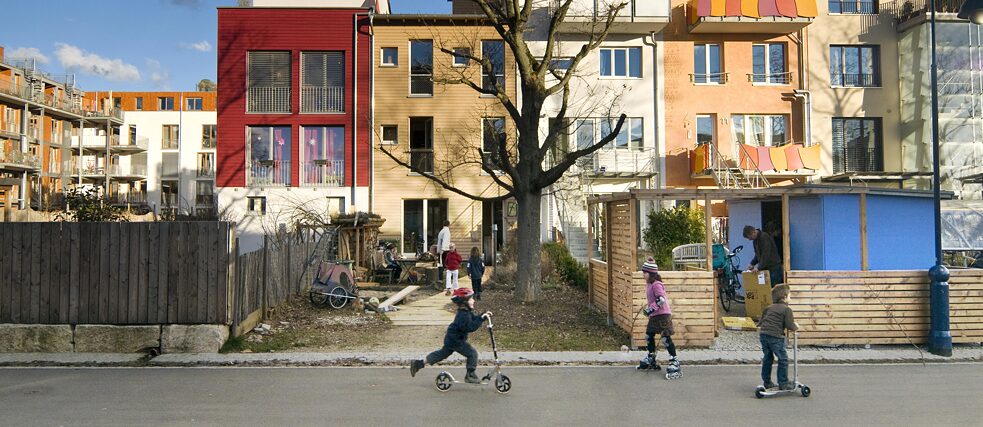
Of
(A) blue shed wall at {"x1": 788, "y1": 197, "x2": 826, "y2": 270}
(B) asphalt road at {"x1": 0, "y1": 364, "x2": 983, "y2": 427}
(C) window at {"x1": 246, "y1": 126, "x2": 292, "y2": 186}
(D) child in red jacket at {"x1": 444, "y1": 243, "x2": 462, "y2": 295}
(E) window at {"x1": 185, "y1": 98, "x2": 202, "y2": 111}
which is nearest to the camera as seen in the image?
(B) asphalt road at {"x1": 0, "y1": 364, "x2": 983, "y2": 427}

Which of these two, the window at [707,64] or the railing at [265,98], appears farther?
the window at [707,64]

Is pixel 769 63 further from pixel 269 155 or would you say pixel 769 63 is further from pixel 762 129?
pixel 269 155

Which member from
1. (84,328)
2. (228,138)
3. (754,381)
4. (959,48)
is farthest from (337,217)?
(959,48)

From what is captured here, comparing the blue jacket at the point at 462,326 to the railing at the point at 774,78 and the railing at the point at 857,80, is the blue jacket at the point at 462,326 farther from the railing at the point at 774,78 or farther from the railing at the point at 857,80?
the railing at the point at 857,80

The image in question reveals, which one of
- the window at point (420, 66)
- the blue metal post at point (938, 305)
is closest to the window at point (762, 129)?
the window at point (420, 66)

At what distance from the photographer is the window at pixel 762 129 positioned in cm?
2834

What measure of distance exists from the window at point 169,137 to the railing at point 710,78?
5219 cm

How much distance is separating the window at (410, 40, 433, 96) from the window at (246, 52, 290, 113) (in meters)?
5.16

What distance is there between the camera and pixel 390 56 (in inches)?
1104

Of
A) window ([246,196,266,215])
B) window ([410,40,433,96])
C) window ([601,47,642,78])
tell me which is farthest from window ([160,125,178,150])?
window ([601,47,642,78])

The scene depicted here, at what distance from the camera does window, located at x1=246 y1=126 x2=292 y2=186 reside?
27.8 metres

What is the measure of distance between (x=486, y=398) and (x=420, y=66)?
71.2ft

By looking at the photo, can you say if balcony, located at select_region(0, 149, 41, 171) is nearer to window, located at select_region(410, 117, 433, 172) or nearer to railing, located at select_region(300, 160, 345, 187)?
railing, located at select_region(300, 160, 345, 187)

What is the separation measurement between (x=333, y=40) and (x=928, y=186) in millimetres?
25825
